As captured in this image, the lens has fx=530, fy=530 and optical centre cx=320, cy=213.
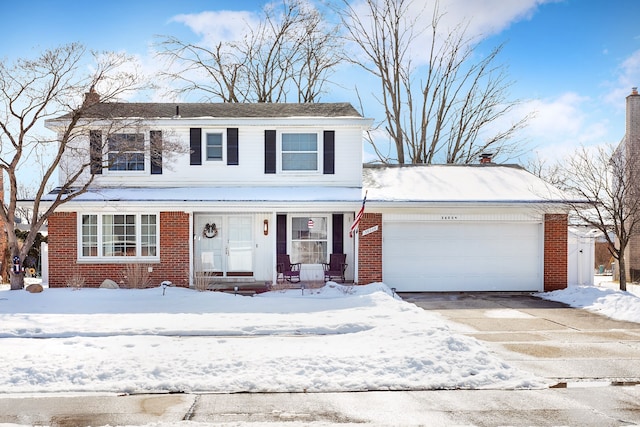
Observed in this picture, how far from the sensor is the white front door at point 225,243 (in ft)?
56.1

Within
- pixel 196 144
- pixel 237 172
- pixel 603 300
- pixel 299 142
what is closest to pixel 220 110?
pixel 196 144

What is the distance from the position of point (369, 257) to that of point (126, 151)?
806 cm

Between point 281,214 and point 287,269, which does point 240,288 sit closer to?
point 287,269

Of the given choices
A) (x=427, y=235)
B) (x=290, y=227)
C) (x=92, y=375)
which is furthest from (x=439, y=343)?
(x=290, y=227)

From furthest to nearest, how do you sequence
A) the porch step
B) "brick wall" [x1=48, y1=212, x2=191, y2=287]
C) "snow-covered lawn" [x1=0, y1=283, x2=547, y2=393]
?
"brick wall" [x1=48, y1=212, x2=191, y2=287] → the porch step → "snow-covered lawn" [x1=0, y1=283, x2=547, y2=393]

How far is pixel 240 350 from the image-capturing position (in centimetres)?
856

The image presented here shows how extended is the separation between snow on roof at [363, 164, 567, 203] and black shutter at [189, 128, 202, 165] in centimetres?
555

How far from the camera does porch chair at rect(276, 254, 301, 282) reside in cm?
1623

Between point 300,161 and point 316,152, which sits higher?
point 316,152

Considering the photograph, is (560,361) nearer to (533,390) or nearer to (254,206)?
(533,390)

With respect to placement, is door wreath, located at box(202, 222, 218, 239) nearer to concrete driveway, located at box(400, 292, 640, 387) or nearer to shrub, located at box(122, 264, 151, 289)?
shrub, located at box(122, 264, 151, 289)

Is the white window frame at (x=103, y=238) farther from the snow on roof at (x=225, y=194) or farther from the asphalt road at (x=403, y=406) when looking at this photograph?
the asphalt road at (x=403, y=406)

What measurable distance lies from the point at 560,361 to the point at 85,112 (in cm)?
1409

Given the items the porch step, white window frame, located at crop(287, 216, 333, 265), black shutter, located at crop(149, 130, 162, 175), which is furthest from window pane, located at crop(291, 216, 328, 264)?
black shutter, located at crop(149, 130, 162, 175)
